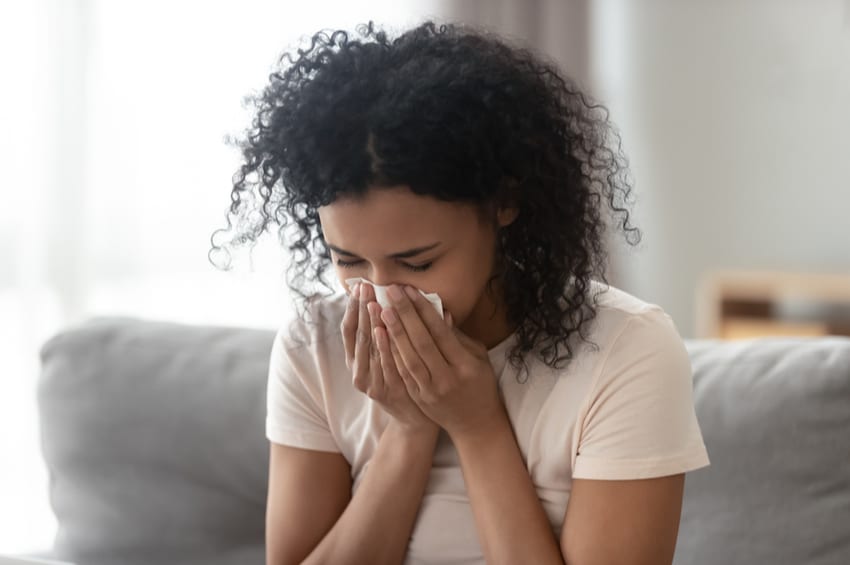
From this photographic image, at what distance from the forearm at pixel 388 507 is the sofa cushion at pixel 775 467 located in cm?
35

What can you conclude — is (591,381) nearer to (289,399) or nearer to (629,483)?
(629,483)

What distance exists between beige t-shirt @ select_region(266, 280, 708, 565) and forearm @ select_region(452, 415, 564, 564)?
33 mm

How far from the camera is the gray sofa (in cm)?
132

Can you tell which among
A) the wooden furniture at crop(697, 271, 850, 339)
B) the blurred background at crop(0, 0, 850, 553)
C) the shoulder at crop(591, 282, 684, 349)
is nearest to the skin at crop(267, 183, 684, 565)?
the shoulder at crop(591, 282, 684, 349)

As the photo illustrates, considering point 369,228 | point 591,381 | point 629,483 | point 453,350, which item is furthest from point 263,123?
point 629,483

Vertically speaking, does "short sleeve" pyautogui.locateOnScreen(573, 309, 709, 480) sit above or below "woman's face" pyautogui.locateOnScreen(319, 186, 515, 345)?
below

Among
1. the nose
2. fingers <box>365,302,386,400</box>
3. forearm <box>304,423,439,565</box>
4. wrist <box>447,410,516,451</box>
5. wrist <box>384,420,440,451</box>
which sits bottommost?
forearm <box>304,423,439,565</box>

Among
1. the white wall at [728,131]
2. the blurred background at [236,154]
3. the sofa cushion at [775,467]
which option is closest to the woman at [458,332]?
the sofa cushion at [775,467]

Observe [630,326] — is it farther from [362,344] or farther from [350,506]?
[350,506]

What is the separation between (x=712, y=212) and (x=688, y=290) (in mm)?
300

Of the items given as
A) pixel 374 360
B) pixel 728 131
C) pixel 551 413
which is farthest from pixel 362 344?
pixel 728 131

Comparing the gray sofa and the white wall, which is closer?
the gray sofa

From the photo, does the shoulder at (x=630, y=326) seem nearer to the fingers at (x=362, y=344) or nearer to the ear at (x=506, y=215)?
the ear at (x=506, y=215)

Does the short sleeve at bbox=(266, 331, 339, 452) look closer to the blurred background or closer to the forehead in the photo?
the forehead
